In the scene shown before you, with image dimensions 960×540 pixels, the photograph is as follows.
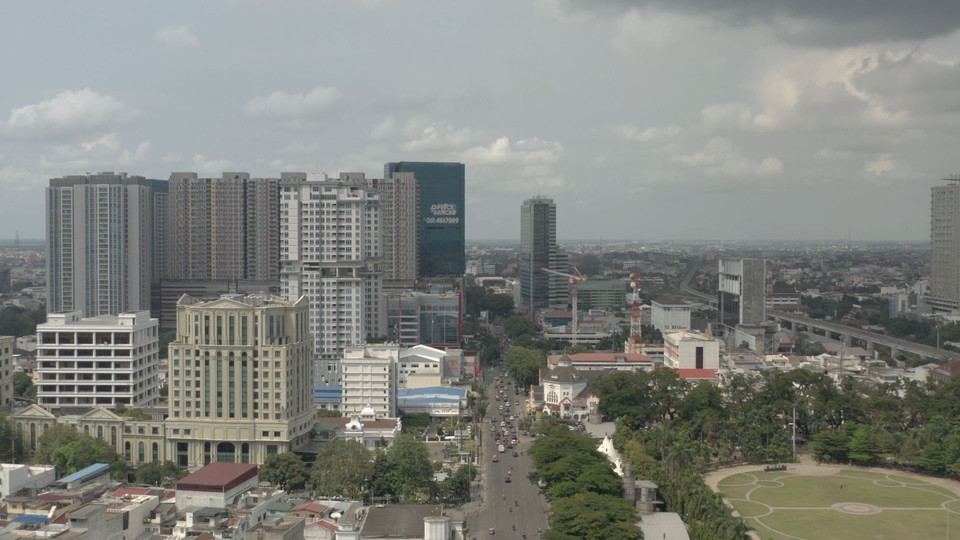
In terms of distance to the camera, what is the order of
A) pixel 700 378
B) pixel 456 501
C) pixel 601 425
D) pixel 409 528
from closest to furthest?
pixel 409 528, pixel 456 501, pixel 601 425, pixel 700 378

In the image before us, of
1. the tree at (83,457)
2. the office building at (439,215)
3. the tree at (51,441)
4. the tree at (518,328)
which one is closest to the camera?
the tree at (83,457)

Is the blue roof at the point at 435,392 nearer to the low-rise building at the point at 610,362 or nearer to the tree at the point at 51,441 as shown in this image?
the low-rise building at the point at 610,362

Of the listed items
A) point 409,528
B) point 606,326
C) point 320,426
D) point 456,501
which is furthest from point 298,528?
point 606,326

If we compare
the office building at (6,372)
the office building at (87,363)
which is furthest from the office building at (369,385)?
the office building at (6,372)

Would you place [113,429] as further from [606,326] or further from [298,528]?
[606,326]

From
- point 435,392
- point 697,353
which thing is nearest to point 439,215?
point 697,353
